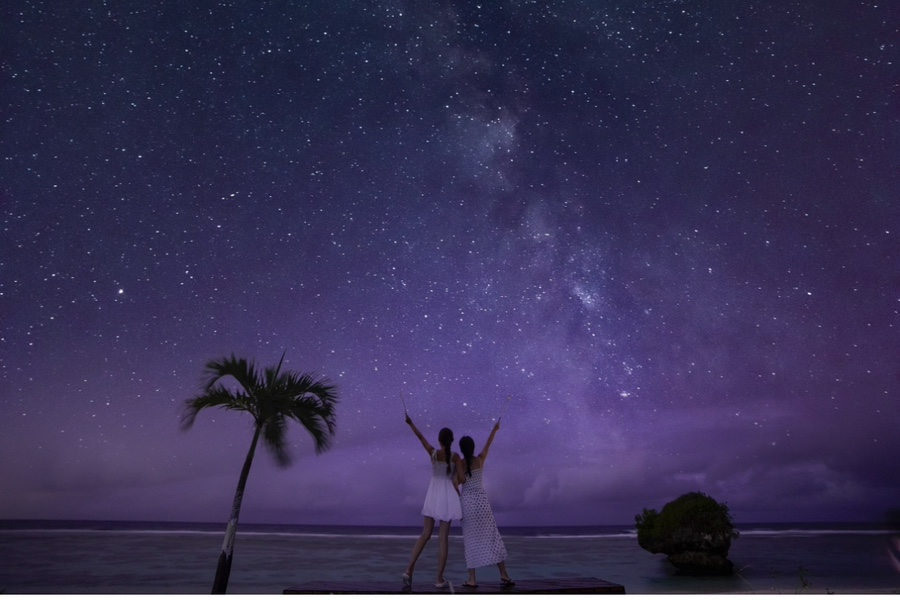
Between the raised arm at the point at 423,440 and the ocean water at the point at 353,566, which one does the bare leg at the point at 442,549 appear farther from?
the ocean water at the point at 353,566

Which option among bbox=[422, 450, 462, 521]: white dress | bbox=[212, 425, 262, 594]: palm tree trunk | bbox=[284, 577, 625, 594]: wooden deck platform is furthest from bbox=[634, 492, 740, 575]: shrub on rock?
bbox=[212, 425, 262, 594]: palm tree trunk

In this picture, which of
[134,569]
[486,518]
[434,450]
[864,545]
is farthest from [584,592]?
[864,545]

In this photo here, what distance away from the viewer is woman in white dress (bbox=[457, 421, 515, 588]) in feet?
28.6

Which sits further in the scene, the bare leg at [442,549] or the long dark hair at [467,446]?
the long dark hair at [467,446]

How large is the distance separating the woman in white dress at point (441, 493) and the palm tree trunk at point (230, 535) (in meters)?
3.50

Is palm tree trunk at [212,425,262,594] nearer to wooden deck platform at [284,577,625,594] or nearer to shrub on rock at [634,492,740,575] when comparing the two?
wooden deck platform at [284,577,625,594]

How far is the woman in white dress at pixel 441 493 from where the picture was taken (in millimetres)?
8859

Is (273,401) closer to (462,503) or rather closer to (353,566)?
(462,503)

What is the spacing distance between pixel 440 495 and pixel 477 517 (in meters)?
0.63

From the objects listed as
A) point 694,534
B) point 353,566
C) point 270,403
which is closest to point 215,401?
point 270,403

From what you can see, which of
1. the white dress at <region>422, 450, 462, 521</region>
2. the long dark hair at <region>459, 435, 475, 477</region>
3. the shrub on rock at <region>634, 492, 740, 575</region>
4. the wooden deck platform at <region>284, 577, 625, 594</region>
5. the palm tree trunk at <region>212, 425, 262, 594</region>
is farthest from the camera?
the shrub on rock at <region>634, 492, 740, 575</region>

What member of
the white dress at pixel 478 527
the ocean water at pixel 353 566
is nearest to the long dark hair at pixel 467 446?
the white dress at pixel 478 527

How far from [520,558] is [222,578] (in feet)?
111

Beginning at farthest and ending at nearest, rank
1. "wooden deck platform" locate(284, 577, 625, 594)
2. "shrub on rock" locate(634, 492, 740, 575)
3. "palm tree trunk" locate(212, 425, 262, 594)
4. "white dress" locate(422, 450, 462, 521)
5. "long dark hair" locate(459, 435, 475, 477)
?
"shrub on rock" locate(634, 492, 740, 575)
"palm tree trunk" locate(212, 425, 262, 594)
"white dress" locate(422, 450, 462, 521)
"long dark hair" locate(459, 435, 475, 477)
"wooden deck platform" locate(284, 577, 625, 594)
